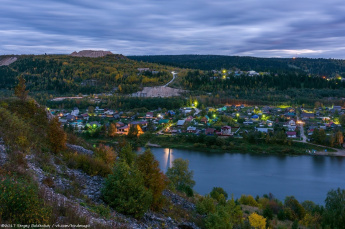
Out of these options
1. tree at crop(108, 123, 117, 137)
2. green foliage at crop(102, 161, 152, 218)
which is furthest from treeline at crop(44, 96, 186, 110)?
green foliage at crop(102, 161, 152, 218)

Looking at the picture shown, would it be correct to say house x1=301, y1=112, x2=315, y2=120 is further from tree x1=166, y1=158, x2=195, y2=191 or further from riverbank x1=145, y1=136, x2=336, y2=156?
tree x1=166, y1=158, x2=195, y2=191

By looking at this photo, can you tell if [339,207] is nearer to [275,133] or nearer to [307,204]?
[307,204]

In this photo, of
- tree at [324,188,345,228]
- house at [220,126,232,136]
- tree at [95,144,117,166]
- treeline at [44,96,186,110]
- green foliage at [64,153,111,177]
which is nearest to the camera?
green foliage at [64,153,111,177]

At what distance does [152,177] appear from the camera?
3.54m

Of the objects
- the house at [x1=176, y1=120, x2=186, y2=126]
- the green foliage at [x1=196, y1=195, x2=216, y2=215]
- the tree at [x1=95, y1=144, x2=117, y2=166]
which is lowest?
the house at [x1=176, y1=120, x2=186, y2=126]

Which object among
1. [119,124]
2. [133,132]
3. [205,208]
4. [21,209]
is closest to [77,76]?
[119,124]

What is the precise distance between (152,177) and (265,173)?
284 inches

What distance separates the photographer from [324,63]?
181 feet

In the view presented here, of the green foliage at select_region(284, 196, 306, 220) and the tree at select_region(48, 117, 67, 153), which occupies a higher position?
the tree at select_region(48, 117, 67, 153)

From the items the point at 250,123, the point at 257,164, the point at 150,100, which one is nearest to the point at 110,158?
the point at 257,164

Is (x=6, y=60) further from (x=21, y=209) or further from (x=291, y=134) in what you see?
(x=21, y=209)

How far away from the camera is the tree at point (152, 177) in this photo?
346cm

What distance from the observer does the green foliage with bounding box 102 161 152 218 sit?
9.69 feet

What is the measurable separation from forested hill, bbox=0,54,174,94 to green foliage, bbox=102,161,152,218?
2470 centimetres
